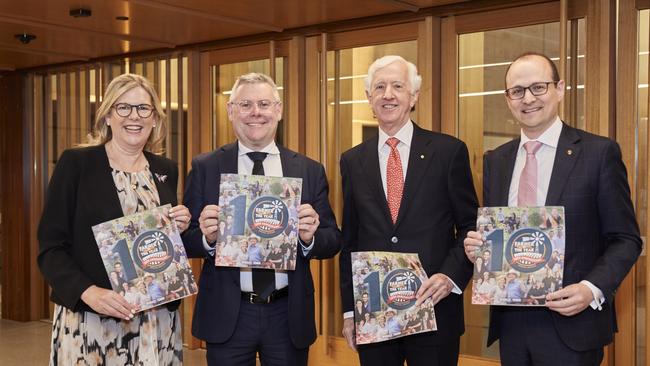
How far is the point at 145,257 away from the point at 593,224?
1689 millimetres

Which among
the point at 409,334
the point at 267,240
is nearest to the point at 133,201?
the point at 267,240

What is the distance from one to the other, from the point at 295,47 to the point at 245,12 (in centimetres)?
80

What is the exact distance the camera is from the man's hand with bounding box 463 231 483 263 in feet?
9.23

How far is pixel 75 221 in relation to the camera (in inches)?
121

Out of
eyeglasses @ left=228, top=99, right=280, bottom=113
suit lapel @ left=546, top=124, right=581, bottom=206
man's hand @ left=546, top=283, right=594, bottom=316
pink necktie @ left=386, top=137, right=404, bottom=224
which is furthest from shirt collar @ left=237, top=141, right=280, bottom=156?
man's hand @ left=546, top=283, right=594, bottom=316

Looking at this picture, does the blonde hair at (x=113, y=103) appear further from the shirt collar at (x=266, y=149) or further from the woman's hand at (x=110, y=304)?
the woman's hand at (x=110, y=304)

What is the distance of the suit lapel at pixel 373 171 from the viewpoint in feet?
10.6

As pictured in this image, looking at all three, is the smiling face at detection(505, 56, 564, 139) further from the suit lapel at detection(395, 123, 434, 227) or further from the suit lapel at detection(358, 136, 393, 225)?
the suit lapel at detection(358, 136, 393, 225)

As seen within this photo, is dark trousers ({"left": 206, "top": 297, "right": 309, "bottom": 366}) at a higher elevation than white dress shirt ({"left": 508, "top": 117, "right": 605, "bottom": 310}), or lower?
lower

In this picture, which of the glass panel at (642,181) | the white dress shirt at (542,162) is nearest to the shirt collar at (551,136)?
the white dress shirt at (542,162)

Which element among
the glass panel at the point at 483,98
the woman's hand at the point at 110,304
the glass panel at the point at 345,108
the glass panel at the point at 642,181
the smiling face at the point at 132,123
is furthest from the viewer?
the glass panel at the point at 345,108

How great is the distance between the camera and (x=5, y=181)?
8.76 meters

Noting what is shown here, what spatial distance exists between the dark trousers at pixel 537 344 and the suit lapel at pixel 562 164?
1.39 feet

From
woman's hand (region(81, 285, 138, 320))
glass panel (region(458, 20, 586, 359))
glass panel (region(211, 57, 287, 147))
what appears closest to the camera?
woman's hand (region(81, 285, 138, 320))
